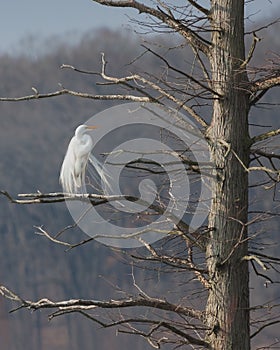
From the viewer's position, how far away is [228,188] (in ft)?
9.65

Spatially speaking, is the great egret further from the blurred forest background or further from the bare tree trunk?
the blurred forest background

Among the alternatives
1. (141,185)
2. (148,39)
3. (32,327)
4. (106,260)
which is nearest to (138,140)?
(141,185)

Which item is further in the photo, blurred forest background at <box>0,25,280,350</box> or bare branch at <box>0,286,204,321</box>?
blurred forest background at <box>0,25,280,350</box>

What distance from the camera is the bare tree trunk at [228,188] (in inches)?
114

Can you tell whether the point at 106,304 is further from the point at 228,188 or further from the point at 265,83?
the point at 265,83

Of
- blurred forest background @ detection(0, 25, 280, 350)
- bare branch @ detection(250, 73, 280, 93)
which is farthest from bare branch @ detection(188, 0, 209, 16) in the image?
blurred forest background @ detection(0, 25, 280, 350)

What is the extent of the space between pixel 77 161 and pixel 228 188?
602 mm

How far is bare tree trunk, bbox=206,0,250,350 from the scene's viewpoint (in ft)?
9.46

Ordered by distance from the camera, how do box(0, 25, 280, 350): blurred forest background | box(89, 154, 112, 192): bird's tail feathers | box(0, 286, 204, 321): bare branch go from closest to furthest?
box(0, 286, 204, 321): bare branch
box(89, 154, 112, 192): bird's tail feathers
box(0, 25, 280, 350): blurred forest background

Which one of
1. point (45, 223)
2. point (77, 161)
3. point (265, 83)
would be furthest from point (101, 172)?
point (45, 223)

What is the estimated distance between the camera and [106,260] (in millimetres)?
7191

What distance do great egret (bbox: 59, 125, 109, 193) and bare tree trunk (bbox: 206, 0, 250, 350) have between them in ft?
1.64

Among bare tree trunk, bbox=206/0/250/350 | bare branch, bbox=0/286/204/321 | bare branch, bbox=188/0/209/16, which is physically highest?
bare branch, bbox=188/0/209/16

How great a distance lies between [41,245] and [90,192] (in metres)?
4.78
